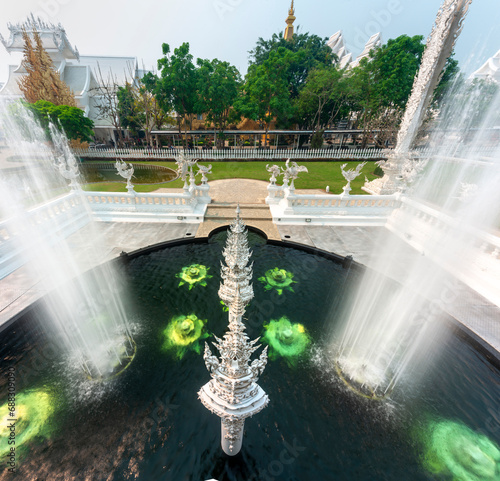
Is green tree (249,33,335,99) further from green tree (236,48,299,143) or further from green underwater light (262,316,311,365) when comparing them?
green underwater light (262,316,311,365)

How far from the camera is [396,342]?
6.38 m

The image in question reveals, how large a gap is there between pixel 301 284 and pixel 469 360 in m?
4.96

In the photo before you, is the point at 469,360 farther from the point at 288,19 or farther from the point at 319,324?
the point at 288,19

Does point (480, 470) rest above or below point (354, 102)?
below

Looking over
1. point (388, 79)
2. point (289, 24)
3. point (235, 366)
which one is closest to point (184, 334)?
point (235, 366)

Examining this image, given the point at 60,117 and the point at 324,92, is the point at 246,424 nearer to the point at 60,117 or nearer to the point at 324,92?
the point at 60,117

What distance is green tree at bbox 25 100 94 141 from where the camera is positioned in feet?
82.7

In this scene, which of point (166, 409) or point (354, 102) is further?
point (354, 102)

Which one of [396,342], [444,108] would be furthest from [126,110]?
[444,108]

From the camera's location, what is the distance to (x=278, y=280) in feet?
28.8

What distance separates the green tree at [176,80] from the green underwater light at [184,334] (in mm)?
32017

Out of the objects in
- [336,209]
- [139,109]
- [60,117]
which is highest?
[139,109]

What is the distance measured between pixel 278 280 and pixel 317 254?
2.97 meters

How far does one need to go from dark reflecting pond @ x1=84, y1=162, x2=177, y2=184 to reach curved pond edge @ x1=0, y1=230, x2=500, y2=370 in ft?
42.9
